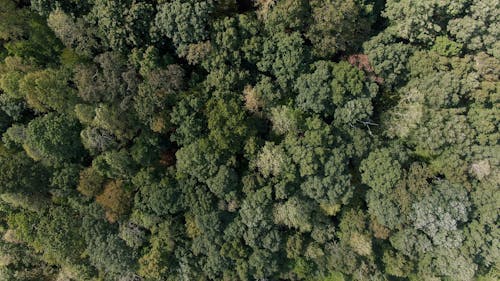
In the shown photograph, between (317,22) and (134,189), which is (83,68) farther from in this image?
(317,22)

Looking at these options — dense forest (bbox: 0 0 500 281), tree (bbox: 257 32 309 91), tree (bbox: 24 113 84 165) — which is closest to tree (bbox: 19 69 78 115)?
dense forest (bbox: 0 0 500 281)

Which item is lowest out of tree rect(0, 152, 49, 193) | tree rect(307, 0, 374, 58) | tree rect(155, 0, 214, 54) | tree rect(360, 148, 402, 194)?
tree rect(360, 148, 402, 194)

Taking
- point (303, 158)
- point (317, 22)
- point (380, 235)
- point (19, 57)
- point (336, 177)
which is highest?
point (19, 57)

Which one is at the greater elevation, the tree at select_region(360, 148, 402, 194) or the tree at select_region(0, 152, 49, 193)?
the tree at select_region(0, 152, 49, 193)

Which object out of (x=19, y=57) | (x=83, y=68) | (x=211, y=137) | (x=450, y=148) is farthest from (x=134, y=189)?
(x=450, y=148)

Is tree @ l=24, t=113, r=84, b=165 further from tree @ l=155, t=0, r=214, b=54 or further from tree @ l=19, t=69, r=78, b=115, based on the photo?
tree @ l=155, t=0, r=214, b=54

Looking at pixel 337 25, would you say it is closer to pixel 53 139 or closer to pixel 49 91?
pixel 49 91

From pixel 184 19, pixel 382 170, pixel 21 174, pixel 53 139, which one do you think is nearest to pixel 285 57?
pixel 184 19

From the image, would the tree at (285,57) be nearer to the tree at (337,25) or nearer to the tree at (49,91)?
the tree at (337,25)

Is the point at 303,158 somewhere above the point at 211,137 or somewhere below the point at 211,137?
below
